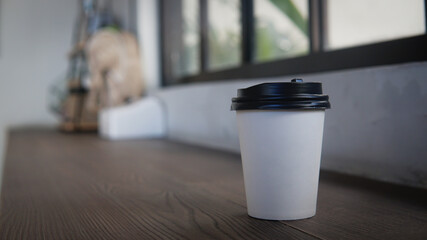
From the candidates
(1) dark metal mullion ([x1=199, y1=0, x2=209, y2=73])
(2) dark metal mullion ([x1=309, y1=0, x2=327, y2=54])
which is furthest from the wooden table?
(1) dark metal mullion ([x1=199, y1=0, x2=209, y2=73])

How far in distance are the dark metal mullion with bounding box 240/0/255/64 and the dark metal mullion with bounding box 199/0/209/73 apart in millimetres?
525

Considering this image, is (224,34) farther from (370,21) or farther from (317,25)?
(370,21)

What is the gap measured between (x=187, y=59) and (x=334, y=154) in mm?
1784

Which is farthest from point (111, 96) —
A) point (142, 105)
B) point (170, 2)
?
point (170, 2)

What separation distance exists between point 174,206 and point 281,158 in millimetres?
250

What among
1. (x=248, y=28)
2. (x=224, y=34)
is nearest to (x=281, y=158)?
(x=248, y=28)

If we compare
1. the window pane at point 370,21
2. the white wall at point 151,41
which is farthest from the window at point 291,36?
the white wall at point 151,41

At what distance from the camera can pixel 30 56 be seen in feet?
15.1

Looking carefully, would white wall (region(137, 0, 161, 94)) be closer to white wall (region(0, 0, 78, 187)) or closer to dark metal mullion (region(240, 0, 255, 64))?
dark metal mullion (region(240, 0, 255, 64))

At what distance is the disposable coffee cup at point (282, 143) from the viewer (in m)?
0.62

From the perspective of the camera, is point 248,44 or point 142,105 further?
point 142,105

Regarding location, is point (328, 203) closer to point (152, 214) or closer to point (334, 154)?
point (152, 214)

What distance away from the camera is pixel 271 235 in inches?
23.5

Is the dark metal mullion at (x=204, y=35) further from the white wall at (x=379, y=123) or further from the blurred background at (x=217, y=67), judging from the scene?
the white wall at (x=379, y=123)
